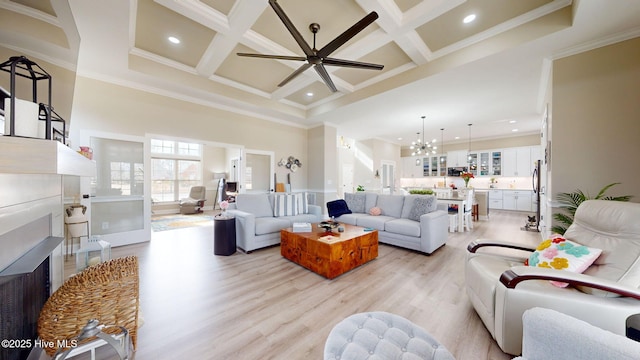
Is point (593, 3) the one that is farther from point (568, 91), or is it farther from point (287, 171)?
point (287, 171)

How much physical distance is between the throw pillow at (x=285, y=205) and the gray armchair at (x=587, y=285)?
3.15 m

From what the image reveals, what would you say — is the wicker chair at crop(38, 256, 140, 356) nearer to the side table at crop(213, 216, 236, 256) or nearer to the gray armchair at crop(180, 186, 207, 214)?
the side table at crop(213, 216, 236, 256)

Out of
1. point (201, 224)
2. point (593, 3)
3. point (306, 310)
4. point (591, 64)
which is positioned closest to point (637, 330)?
point (306, 310)

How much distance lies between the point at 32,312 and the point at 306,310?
1.92 m

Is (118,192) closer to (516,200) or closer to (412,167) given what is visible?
(412,167)

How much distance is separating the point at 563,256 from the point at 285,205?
3.65 metres

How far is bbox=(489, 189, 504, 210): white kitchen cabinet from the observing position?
27.5 feet

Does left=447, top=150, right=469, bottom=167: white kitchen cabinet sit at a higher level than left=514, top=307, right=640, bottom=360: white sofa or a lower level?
higher

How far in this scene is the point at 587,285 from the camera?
1221 mm

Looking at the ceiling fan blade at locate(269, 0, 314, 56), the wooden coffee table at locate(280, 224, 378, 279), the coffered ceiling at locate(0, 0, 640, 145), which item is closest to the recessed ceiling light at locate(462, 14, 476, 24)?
the coffered ceiling at locate(0, 0, 640, 145)

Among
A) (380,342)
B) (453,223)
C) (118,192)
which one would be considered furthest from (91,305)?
(453,223)

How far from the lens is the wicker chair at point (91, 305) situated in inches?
48.9

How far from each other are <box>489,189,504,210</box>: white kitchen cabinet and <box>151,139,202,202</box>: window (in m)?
11.6

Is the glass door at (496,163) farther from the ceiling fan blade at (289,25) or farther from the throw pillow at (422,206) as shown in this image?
the ceiling fan blade at (289,25)
